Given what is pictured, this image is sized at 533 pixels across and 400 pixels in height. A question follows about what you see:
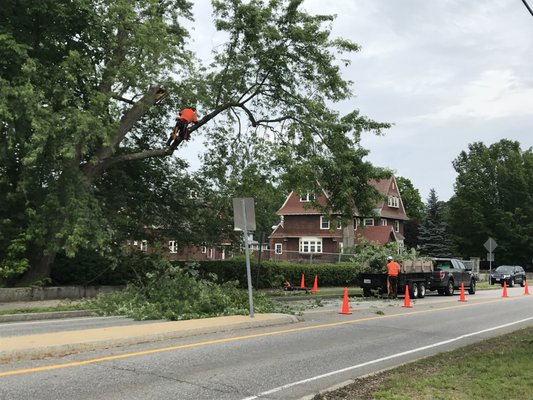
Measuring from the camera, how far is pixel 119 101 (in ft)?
68.1

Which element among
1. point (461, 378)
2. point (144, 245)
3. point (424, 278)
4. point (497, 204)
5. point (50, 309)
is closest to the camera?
point (461, 378)

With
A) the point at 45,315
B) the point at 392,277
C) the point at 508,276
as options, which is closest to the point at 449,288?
the point at 392,277

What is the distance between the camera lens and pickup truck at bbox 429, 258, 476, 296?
27188 mm

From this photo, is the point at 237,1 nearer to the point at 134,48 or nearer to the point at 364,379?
the point at 134,48

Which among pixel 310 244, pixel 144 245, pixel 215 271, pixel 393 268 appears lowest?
pixel 215 271

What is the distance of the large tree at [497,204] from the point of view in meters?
73.7

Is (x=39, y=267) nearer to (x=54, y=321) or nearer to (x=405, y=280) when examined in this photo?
(x=54, y=321)

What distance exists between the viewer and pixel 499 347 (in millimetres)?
9844

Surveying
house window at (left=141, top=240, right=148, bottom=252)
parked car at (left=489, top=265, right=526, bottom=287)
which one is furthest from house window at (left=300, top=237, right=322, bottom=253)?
house window at (left=141, top=240, right=148, bottom=252)

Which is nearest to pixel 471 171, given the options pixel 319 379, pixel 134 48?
pixel 134 48

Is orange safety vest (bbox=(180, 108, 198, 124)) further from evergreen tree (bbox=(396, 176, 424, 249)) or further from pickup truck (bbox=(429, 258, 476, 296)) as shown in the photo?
evergreen tree (bbox=(396, 176, 424, 249))

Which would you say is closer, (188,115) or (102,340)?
(102,340)

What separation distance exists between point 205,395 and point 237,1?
1797 cm

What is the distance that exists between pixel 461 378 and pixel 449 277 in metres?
21.9
